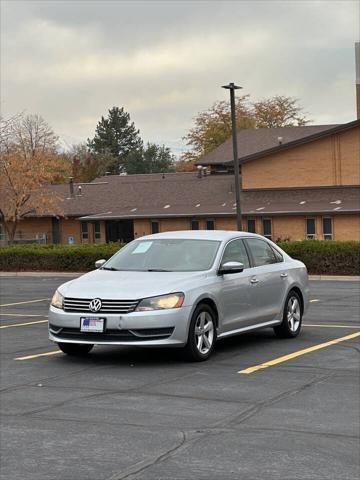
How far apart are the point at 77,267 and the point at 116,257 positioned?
25.2m

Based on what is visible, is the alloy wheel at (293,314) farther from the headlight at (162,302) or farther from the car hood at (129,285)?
the headlight at (162,302)

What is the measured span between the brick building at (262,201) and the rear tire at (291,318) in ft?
96.7

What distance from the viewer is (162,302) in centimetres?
1053

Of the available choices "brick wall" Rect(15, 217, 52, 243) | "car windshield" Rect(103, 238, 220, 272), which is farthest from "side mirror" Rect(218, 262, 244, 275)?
"brick wall" Rect(15, 217, 52, 243)

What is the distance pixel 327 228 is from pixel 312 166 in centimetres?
482

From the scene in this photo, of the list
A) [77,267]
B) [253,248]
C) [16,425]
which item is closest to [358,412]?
[16,425]

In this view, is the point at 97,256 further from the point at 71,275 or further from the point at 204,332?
the point at 204,332

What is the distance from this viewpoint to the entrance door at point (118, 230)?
178 feet

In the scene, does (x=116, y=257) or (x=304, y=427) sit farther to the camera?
(x=116, y=257)

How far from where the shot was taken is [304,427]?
24.4ft

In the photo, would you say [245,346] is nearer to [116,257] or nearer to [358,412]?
[116,257]

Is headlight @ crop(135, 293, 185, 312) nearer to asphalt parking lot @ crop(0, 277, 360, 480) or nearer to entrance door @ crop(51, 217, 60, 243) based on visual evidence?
asphalt parking lot @ crop(0, 277, 360, 480)

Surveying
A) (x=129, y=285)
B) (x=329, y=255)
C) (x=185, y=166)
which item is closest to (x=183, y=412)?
(x=129, y=285)

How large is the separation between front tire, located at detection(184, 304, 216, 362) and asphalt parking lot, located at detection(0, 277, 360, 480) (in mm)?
156
